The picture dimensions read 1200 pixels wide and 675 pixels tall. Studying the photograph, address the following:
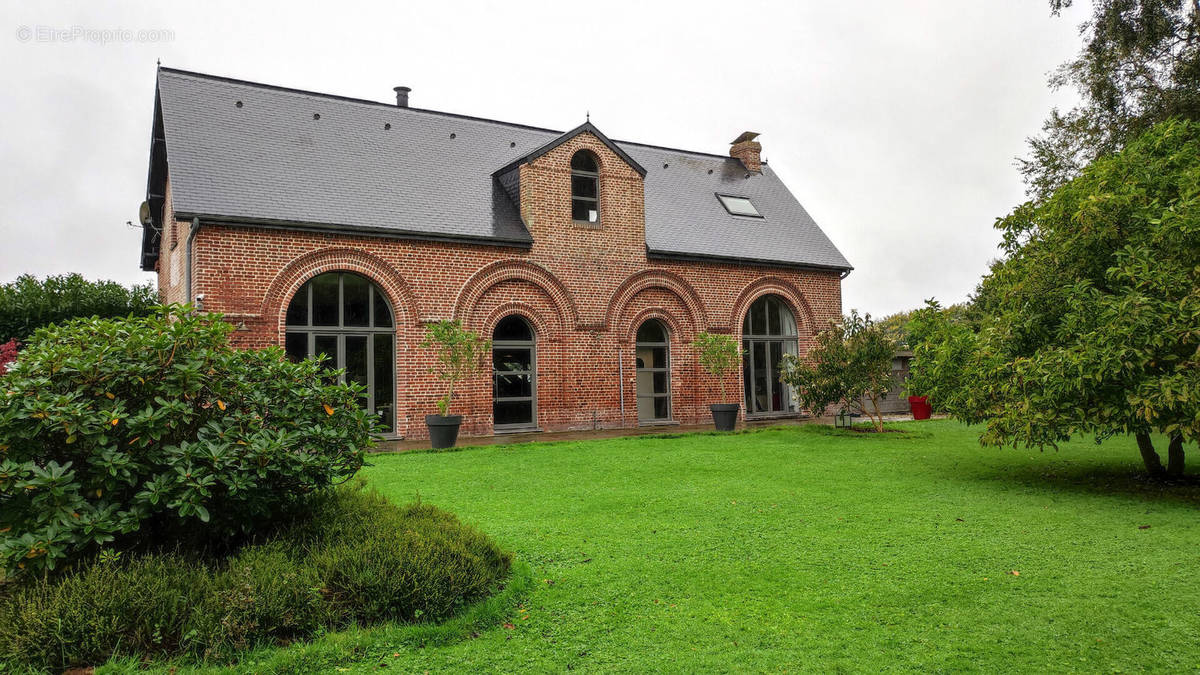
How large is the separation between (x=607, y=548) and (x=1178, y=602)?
3.49 m

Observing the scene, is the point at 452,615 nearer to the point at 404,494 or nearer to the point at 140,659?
the point at 140,659

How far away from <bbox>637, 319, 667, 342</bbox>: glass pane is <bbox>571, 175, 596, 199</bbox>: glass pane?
10.5ft

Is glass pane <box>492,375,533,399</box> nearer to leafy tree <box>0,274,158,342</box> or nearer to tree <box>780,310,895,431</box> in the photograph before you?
tree <box>780,310,895,431</box>

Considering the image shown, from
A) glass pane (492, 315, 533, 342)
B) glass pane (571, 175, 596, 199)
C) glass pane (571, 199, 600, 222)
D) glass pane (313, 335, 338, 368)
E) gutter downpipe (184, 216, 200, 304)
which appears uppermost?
glass pane (571, 175, 596, 199)

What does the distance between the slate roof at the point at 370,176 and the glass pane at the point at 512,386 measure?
282cm

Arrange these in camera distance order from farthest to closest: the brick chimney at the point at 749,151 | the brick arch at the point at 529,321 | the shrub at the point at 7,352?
the brick chimney at the point at 749,151 → the brick arch at the point at 529,321 → the shrub at the point at 7,352

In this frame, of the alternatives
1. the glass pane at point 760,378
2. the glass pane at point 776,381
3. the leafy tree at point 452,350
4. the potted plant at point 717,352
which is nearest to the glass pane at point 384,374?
the leafy tree at point 452,350

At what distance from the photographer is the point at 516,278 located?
50.4 ft

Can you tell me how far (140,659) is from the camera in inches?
139

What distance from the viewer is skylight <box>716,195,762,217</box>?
20.1m

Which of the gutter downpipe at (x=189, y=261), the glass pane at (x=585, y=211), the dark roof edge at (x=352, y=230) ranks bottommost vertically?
the gutter downpipe at (x=189, y=261)

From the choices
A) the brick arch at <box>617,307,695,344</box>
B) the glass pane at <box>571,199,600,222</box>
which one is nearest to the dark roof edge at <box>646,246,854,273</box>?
the brick arch at <box>617,307,695,344</box>

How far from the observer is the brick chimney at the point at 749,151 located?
22750mm

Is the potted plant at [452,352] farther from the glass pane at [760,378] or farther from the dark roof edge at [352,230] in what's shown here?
the glass pane at [760,378]
